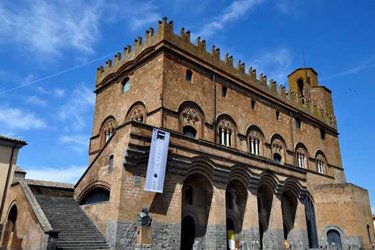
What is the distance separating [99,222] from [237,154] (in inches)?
316

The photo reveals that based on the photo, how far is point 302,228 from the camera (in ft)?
69.2

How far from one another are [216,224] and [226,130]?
644 centimetres

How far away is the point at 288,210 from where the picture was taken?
22.1 m

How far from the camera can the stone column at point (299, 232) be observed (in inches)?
818

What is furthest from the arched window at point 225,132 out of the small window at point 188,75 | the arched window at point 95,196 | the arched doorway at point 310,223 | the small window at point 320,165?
the small window at point 320,165

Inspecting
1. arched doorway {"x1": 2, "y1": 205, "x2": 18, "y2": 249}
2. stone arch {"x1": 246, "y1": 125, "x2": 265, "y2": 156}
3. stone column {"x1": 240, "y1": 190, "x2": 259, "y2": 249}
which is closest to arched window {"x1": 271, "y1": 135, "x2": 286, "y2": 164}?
stone arch {"x1": 246, "y1": 125, "x2": 265, "y2": 156}

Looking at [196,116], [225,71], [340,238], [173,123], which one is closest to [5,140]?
[173,123]

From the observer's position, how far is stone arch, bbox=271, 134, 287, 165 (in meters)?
23.5

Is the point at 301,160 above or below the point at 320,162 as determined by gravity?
below

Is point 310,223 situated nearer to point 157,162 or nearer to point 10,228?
point 157,162

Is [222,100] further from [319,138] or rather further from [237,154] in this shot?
[319,138]

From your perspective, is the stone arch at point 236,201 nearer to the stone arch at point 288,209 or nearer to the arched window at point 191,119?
the arched window at point 191,119

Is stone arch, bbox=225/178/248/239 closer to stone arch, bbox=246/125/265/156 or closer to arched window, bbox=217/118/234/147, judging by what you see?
arched window, bbox=217/118/234/147

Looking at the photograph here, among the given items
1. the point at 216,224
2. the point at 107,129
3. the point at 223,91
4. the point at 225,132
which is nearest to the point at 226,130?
the point at 225,132
